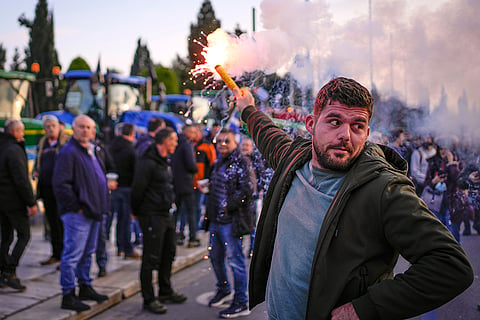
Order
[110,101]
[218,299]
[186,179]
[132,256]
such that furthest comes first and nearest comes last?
[110,101], [186,179], [132,256], [218,299]

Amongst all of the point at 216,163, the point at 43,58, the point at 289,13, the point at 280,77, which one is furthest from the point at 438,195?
the point at 43,58

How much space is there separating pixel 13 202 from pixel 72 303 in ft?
5.14

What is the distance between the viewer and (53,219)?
700 cm

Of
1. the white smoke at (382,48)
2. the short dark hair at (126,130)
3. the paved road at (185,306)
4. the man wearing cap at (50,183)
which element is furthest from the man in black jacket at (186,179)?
the white smoke at (382,48)

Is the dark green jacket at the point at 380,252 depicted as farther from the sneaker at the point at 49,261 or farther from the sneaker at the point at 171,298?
the sneaker at the point at 49,261

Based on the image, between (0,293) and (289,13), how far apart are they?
14.6 ft

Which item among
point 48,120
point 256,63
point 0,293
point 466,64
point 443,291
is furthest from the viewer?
point 48,120

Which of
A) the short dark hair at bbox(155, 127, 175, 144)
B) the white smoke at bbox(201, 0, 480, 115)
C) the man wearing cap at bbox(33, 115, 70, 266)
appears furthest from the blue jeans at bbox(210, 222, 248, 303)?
the man wearing cap at bbox(33, 115, 70, 266)

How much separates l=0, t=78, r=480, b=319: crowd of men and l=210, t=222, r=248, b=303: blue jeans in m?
0.01

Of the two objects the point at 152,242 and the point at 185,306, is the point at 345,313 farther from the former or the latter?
the point at 185,306

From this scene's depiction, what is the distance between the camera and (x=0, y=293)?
5.59 m

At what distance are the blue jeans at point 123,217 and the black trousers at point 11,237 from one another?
1.67 meters

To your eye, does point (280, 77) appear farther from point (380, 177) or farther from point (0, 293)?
point (0, 293)

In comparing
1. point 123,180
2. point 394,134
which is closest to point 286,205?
point 394,134
